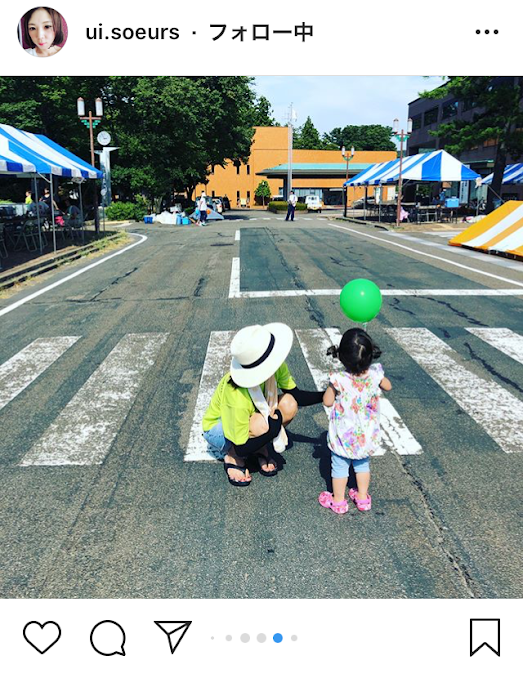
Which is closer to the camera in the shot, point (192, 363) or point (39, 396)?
point (39, 396)

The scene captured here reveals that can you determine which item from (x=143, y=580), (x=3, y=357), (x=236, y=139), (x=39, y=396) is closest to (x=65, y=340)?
(x=3, y=357)

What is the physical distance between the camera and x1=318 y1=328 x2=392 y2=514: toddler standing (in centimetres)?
368

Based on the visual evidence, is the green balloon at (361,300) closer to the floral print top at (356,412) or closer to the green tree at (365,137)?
Result: the floral print top at (356,412)

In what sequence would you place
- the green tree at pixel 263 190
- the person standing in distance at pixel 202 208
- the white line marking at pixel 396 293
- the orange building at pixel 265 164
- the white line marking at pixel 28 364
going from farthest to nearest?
1. the orange building at pixel 265 164
2. the green tree at pixel 263 190
3. the person standing in distance at pixel 202 208
4. the white line marking at pixel 396 293
5. the white line marking at pixel 28 364

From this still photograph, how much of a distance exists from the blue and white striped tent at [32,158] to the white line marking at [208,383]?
7.87m

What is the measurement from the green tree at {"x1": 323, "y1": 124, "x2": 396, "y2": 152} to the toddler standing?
13412cm

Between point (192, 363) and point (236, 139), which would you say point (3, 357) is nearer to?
point (192, 363)

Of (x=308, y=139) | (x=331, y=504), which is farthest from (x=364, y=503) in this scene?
(x=308, y=139)

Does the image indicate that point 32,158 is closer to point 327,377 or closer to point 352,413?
point 327,377

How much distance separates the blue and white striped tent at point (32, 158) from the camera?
13.5 metres

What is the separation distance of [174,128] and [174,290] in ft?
97.9

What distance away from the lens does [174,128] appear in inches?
1502
